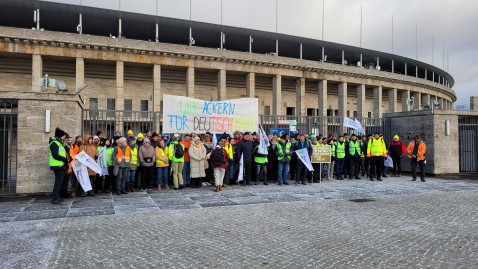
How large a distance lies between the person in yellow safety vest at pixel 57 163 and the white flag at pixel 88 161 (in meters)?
0.54

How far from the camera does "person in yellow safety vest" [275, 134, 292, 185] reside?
12.9m

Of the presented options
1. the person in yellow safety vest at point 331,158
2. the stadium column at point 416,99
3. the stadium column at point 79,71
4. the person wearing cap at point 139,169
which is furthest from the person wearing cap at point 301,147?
the stadium column at point 416,99

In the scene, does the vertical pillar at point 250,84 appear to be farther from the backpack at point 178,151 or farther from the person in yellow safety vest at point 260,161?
the backpack at point 178,151

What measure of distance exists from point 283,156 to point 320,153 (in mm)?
1759

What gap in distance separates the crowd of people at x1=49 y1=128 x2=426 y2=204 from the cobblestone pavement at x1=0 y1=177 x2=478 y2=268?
1.03 metres

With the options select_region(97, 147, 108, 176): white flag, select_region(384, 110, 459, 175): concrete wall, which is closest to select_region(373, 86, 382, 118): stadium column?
select_region(384, 110, 459, 175): concrete wall

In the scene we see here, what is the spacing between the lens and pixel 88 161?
9836mm

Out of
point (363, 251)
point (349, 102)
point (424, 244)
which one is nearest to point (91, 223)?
point (363, 251)

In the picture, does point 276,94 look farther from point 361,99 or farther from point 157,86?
point 157,86

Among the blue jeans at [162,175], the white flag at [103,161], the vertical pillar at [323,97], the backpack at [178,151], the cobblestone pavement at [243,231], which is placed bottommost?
the cobblestone pavement at [243,231]

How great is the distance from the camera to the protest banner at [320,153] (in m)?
13.6

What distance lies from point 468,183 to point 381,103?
3676 cm

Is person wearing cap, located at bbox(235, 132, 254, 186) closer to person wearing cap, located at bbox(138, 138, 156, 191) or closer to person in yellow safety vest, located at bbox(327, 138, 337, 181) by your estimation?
person wearing cap, located at bbox(138, 138, 156, 191)

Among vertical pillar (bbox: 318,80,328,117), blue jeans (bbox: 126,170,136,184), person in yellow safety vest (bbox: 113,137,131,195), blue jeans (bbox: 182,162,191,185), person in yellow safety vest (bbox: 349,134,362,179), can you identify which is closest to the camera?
person in yellow safety vest (bbox: 113,137,131,195)
